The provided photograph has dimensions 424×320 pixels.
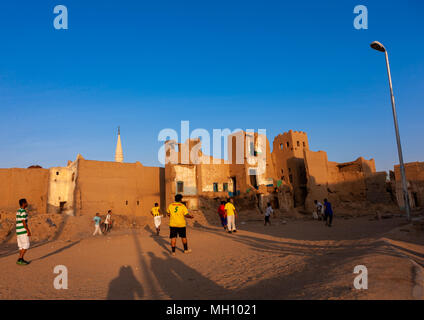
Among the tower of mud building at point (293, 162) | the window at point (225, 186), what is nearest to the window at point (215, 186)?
the window at point (225, 186)

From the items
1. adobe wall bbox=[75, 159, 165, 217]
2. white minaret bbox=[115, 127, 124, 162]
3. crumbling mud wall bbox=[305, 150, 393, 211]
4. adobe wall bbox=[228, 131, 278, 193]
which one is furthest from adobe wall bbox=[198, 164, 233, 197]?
white minaret bbox=[115, 127, 124, 162]

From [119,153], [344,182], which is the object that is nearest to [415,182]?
[344,182]

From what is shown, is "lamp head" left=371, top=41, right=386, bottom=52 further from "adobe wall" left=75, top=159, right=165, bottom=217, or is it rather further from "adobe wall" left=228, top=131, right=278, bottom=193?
"adobe wall" left=75, top=159, right=165, bottom=217

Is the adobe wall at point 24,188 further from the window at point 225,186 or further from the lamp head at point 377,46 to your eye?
the lamp head at point 377,46

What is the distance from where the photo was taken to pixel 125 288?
16.4ft

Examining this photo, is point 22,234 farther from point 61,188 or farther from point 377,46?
point 61,188

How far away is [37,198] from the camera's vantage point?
31.3 meters

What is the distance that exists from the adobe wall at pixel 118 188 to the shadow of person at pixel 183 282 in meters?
24.7

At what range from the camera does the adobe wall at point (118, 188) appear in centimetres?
2931

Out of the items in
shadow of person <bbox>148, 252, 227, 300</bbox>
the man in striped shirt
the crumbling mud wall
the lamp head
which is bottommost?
shadow of person <bbox>148, 252, 227, 300</bbox>

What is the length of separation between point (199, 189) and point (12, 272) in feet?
90.4

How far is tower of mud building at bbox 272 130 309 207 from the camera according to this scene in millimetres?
38250

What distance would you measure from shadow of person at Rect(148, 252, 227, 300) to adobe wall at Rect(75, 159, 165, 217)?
81.0 ft
